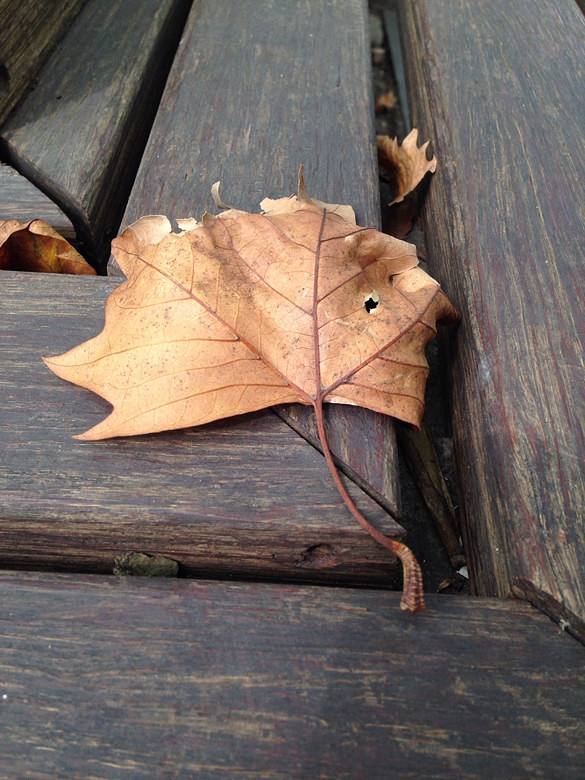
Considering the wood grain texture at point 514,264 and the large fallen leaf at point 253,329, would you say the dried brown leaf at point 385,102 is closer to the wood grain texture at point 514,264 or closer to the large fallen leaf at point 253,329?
the wood grain texture at point 514,264

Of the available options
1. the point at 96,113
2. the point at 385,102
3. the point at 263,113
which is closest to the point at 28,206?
the point at 96,113

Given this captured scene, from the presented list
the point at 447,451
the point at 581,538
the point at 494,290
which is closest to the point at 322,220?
the point at 494,290

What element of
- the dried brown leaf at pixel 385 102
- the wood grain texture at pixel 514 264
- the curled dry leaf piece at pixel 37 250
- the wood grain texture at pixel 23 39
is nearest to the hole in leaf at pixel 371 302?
the wood grain texture at pixel 514 264

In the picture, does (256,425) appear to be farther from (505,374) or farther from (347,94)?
(347,94)

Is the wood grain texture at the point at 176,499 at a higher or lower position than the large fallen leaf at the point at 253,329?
lower

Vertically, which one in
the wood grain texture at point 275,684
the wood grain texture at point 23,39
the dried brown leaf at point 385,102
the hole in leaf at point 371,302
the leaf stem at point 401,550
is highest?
the wood grain texture at point 23,39

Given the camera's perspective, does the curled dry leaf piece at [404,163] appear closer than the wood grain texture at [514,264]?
No
